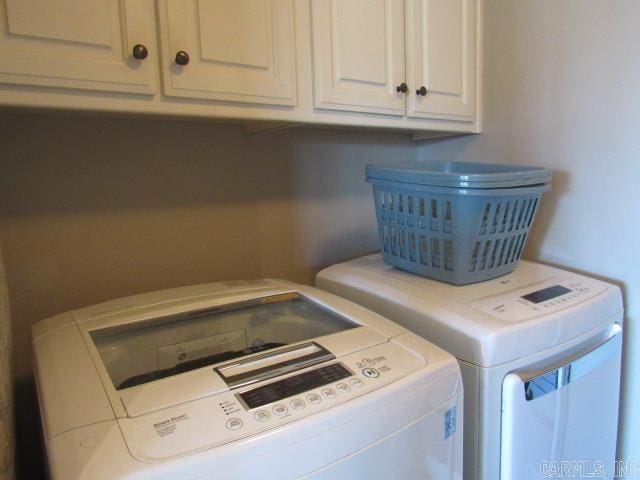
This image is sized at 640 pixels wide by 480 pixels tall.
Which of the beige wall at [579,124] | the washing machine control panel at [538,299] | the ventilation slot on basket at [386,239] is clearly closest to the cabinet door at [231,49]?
the ventilation slot on basket at [386,239]

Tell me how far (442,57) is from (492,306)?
81cm

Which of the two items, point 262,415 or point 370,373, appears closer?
point 262,415

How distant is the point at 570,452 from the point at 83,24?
136cm

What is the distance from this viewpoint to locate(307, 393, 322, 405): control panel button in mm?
587

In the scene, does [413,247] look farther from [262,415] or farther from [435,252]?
[262,415]

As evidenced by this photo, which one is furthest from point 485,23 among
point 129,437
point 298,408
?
point 129,437

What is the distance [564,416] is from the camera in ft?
3.11

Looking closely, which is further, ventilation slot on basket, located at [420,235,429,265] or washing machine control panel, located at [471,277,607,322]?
ventilation slot on basket, located at [420,235,429,265]

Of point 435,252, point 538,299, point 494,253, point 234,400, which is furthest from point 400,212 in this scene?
point 234,400

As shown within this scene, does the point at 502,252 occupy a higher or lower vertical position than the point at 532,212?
lower

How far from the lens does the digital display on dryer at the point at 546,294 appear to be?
0.99 meters

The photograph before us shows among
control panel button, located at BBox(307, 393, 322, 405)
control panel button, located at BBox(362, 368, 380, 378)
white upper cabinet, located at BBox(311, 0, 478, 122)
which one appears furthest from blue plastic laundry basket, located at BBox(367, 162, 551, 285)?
control panel button, located at BBox(307, 393, 322, 405)

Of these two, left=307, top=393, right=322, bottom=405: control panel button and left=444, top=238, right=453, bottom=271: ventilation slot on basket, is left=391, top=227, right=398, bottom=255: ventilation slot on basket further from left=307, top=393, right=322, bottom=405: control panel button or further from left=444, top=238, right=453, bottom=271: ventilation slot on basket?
left=307, top=393, right=322, bottom=405: control panel button

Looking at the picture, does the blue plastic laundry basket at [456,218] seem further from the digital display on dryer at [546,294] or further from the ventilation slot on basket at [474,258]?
the digital display on dryer at [546,294]
